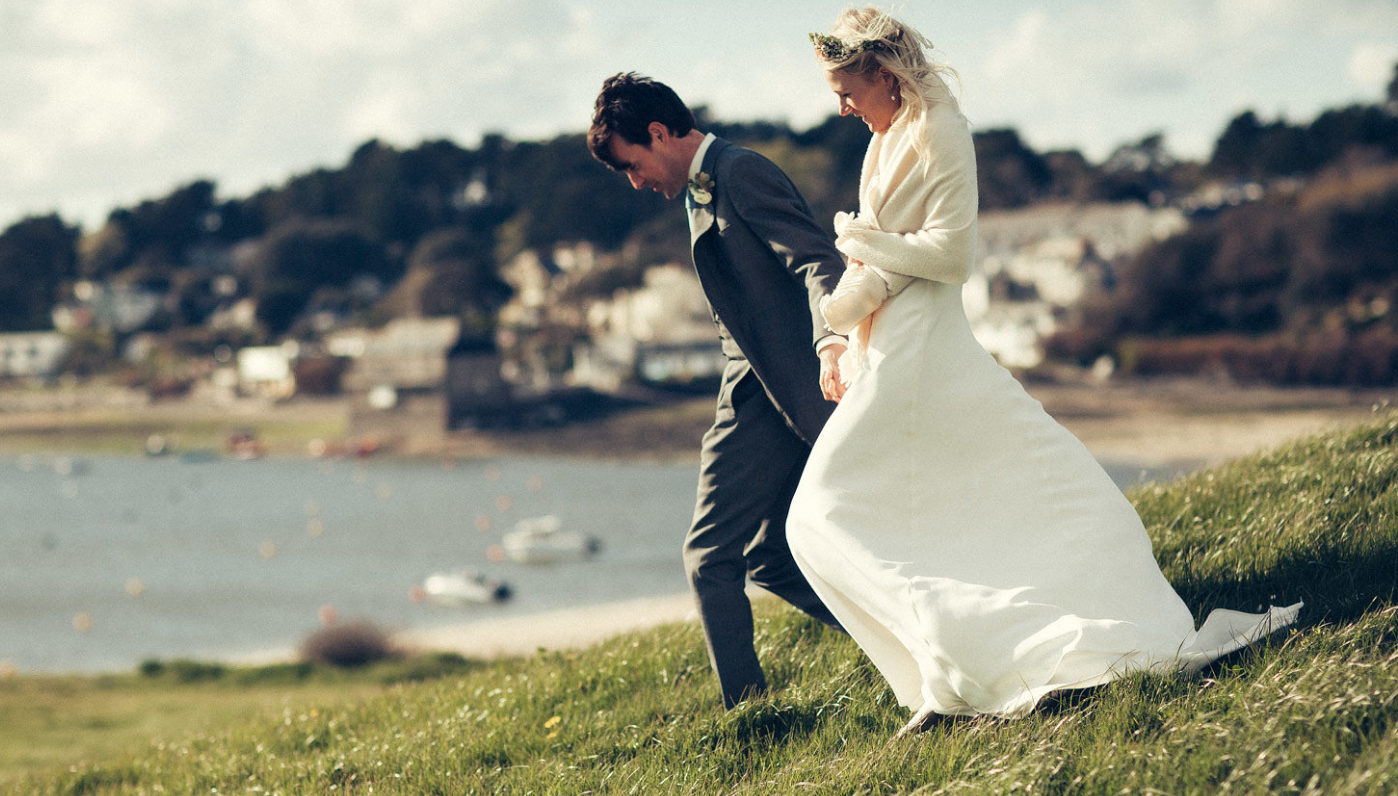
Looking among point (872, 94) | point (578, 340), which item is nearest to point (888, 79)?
point (872, 94)

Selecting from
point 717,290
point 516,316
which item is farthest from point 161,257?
point 717,290

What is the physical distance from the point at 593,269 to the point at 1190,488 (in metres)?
88.0

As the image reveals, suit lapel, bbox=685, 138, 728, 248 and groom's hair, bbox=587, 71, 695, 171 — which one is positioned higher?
groom's hair, bbox=587, 71, 695, 171

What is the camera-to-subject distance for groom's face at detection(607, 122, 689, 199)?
3791 millimetres

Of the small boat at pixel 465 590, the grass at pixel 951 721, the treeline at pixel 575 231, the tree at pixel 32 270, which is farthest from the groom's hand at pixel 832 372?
the tree at pixel 32 270

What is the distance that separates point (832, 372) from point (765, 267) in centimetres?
56

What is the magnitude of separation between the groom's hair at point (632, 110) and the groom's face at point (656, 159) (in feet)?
0.06

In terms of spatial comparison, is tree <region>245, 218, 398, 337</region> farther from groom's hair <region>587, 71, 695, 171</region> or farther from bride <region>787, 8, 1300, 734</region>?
bride <region>787, 8, 1300, 734</region>

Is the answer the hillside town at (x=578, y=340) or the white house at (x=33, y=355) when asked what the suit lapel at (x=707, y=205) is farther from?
the white house at (x=33, y=355)

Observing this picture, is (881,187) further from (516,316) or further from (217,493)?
(516,316)

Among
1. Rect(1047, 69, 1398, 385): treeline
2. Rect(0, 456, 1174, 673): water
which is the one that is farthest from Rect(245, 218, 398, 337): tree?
Rect(1047, 69, 1398, 385): treeline

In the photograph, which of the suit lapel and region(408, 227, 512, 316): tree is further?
region(408, 227, 512, 316): tree

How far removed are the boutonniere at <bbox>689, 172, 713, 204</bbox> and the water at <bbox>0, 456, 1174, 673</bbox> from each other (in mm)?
25920

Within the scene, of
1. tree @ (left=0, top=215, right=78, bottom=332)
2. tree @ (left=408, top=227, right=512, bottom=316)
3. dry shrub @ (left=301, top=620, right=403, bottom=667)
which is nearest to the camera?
dry shrub @ (left=301, top=620, right=403, bottom=667)
